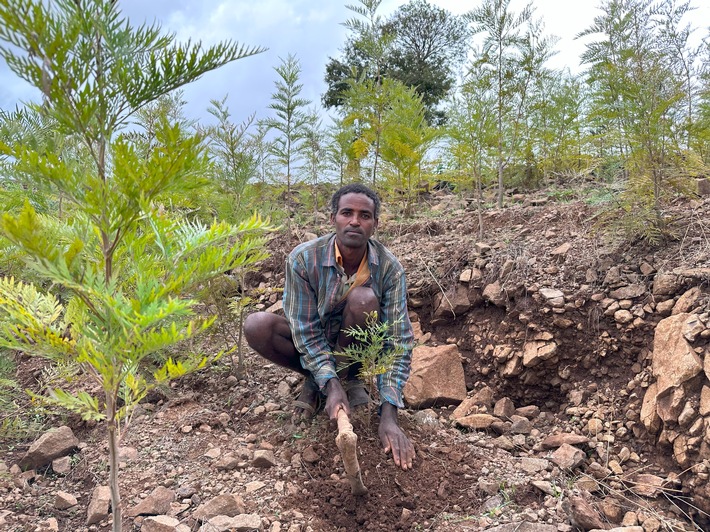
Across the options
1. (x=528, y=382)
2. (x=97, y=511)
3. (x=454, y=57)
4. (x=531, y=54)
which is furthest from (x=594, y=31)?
(x=454, y=57)

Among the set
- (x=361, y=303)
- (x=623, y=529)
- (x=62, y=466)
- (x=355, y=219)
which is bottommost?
(x=623, y=529)

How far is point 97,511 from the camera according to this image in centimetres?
228

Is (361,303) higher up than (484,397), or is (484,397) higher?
(361,303)

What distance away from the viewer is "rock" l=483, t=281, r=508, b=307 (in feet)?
11.6

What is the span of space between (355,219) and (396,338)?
0.64m

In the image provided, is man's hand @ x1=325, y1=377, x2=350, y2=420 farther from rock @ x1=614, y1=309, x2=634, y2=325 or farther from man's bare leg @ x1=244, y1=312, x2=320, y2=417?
rock @ x1=614, y1=309, x2=634, y2=325

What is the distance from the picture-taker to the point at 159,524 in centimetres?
211

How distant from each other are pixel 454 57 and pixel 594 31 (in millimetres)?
10502

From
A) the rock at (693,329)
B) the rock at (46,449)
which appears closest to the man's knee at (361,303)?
the rock at (693,329)

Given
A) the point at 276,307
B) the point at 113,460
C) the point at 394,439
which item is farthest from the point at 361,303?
the point at 276,307

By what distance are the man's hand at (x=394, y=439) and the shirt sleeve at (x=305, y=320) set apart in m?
0.36

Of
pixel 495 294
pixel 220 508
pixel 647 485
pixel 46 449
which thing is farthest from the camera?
pixel 495 294

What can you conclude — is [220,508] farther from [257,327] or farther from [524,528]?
[524,528]

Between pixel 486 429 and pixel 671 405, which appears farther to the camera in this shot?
pixel 486 429
